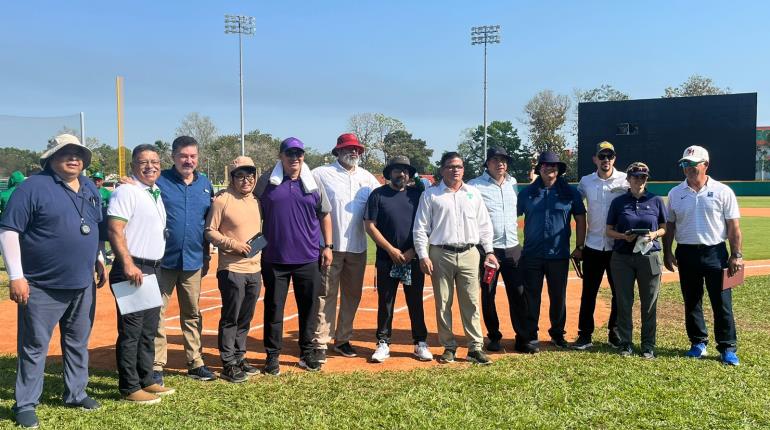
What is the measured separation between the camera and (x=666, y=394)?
4410mm

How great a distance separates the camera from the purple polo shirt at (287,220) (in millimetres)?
5055

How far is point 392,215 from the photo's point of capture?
218 inches

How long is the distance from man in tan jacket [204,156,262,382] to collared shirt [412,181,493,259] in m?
1.48

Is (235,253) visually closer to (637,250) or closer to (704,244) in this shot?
(637,250)

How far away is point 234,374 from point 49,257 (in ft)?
5.77

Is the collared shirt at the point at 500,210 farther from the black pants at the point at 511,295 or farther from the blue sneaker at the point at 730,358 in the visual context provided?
the blue sneaker at the point at 730,358

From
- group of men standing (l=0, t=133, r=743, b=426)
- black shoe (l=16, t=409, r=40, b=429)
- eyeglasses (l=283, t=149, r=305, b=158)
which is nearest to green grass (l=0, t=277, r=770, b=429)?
black shoe (l=16, t=409, r=40, b=429)

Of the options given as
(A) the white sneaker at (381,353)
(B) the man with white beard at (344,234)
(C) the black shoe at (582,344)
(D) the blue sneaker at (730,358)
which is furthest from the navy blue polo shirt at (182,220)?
(D) the blue sneaker at (730,358)

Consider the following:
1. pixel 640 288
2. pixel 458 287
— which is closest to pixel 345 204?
pixel 458 287

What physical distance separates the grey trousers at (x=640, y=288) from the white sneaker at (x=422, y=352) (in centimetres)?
188

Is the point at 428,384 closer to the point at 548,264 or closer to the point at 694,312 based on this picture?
the point at 548,264

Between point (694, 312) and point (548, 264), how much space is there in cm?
142

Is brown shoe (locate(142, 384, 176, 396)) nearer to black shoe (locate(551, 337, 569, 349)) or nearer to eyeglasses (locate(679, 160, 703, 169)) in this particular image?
black shoe (locate(551, 337, 569, 349))

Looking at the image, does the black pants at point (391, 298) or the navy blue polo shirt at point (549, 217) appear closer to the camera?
the black pants at point (391, 298)
